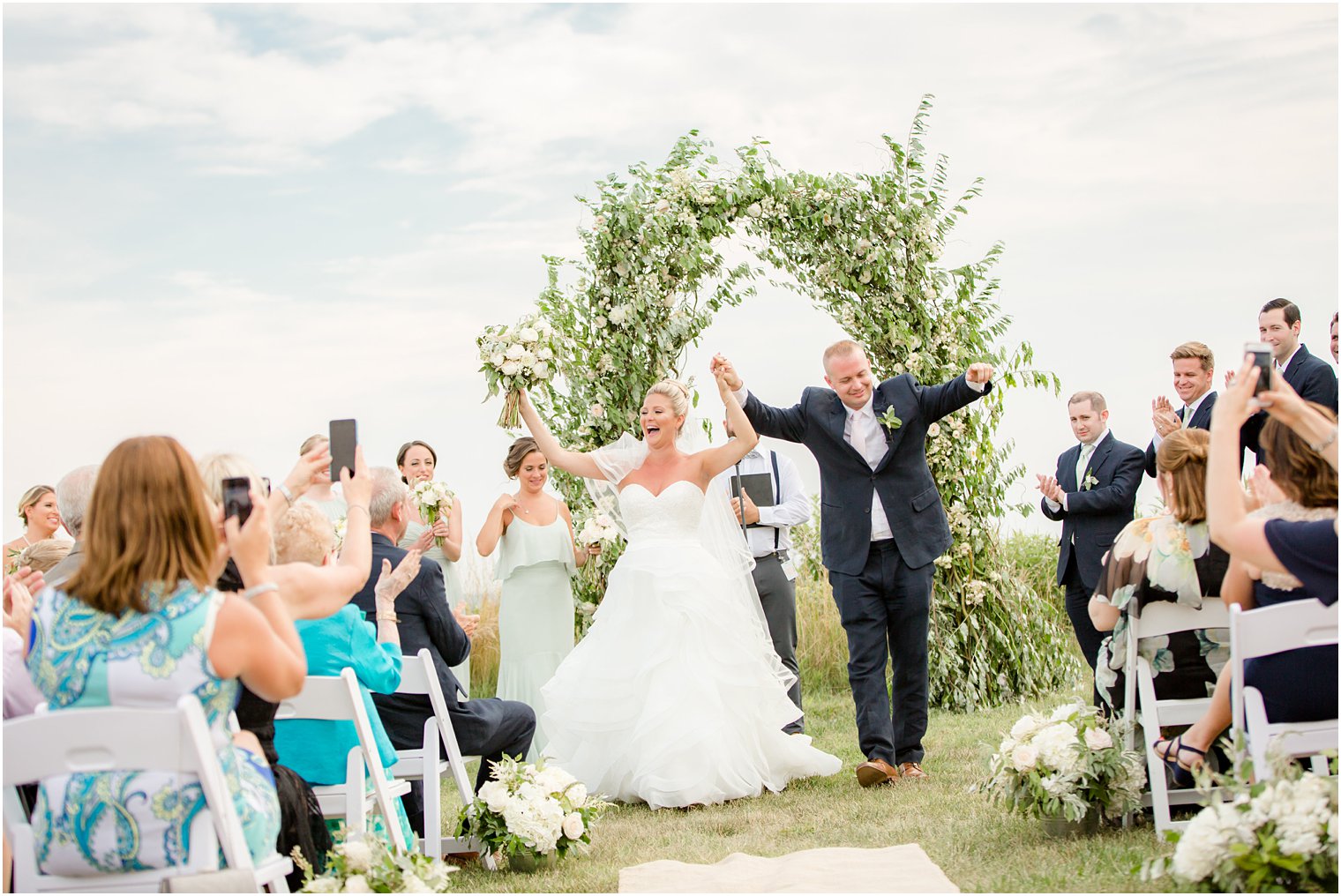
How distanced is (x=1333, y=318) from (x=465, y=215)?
502 centimetres

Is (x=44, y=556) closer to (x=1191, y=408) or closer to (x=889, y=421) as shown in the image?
(x=889, y=421)

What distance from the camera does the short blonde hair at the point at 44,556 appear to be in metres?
4.57

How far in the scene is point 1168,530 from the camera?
14.1ft

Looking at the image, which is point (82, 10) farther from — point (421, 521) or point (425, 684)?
point (425, 684)

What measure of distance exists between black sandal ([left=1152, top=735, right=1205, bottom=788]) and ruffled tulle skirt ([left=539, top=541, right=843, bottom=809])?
6.59ft

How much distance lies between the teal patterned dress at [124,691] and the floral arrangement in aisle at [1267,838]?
98.6 inches

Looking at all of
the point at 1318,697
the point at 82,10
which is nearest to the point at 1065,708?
the point at 1318,697

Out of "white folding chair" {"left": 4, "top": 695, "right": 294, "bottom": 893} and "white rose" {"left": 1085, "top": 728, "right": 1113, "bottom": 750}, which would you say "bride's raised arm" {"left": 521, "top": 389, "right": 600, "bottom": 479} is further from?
"white folding chair" {"left": 4, "top": 695, "right": 294, "bottom": 893}

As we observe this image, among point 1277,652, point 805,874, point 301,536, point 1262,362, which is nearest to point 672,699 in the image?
point 805,874

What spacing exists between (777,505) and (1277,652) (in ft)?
13.7

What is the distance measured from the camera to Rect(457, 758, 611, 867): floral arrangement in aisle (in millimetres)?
4629

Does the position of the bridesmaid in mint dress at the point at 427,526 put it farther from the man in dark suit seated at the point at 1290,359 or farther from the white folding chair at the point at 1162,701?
the man in dark suit seated at the point at 1290,359

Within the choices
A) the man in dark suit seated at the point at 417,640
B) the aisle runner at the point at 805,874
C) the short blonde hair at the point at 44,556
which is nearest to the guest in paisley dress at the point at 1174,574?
the aisle runner at the point at 805,874

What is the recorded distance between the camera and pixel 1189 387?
6352mm
